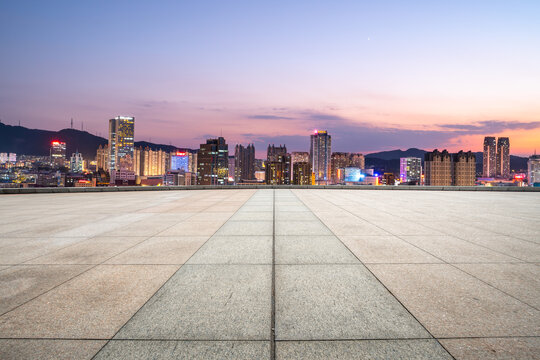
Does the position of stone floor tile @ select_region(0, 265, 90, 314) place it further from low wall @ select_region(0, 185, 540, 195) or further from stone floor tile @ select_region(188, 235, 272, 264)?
low wall @ select_region(0, 185, 540, 195)

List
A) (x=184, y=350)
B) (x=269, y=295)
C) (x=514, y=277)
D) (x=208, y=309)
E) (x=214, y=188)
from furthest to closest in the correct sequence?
1. (x=214, y=188)
2. (x=514, y=277)
3. (x=269, y=295)
4. (x=208, y=309)
5. (x=184, y=350)

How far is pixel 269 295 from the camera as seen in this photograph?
356 centimetres

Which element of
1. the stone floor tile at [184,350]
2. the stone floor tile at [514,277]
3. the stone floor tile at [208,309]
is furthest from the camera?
the stone floor tile at [514,277]

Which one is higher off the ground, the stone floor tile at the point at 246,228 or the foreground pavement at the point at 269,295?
the stone floor tile at the point at 246,228

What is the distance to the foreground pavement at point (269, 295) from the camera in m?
2.56

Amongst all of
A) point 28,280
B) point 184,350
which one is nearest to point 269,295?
point 184,350

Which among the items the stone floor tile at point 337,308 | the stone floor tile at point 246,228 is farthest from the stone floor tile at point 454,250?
the stone floor tile at point 246,228

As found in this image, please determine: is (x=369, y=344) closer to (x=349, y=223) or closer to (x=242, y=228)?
(x=242, y=228)

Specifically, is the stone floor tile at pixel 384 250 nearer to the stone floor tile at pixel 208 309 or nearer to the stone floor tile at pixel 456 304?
the stone floor tile at pixel 456 304

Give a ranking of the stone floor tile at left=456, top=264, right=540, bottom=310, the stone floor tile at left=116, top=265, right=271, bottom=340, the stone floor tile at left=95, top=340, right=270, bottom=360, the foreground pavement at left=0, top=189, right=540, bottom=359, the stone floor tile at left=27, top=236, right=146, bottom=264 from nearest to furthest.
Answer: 1. the stone floor tile at left=95, top=340, right=270, bottom=360
2. the foreground pavement at left=0, top=189, right=540, bottom=359
3. the stone floor tile at left=116, top=265, right=271, bottom=340
4. the stone floor tile at left=456, top=264, right=540, bottom=310
5. the stone floor tile at left=27, top=236, right=146, bottom=264

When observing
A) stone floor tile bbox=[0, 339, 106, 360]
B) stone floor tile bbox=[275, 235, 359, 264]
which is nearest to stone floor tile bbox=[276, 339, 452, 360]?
stone floor tile bbox=[0, 339, 106, 360]

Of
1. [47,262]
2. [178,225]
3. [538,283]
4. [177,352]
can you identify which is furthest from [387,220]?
[47,262]

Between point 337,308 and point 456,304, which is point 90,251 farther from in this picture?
point 456,304

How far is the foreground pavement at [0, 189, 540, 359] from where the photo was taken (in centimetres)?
256
